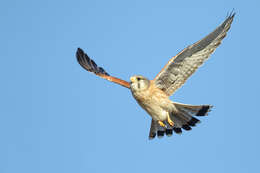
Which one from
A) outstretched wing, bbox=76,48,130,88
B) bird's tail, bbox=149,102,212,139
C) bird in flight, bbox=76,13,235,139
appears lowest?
bird's tail, bbox=149,102,212,139

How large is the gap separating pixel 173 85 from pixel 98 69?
2972mm

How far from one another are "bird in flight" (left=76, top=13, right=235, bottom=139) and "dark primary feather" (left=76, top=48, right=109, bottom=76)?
1.62 m

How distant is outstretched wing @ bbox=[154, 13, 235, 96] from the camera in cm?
1051

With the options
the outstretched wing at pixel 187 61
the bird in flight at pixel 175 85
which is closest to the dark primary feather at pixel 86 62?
the bird in flight at pixel 175 85

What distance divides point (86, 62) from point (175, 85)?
3516mm

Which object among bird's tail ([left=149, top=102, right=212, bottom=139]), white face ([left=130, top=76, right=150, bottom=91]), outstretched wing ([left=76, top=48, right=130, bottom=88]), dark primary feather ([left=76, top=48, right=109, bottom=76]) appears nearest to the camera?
white face ([left=130, top=76, right=150, bottom=91])

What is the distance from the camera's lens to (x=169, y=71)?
10.8 m

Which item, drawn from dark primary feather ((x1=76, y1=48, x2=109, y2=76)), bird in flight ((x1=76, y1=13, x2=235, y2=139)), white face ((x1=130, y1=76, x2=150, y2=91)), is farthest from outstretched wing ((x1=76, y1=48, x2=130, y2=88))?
white face ((x1=130, y1=76, x2=150, y2=91))

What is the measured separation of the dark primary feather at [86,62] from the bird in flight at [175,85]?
1621mm

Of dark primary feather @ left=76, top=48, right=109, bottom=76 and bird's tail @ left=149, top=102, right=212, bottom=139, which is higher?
dark primary feather @ left=76, top=48, right=109, bottom=76

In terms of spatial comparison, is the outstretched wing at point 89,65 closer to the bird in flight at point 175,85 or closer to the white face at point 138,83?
the bird in flight at point 175,85

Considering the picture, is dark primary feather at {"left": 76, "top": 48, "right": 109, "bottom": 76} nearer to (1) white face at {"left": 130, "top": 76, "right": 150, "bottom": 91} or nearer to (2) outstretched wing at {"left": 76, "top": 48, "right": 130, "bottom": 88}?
(2) outstretched wing at {"left": 76, "top": 48, "right": 130, "bottom": 88}

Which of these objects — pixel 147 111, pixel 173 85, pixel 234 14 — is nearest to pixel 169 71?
pixel 173 85

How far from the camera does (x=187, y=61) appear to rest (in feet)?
35.2
